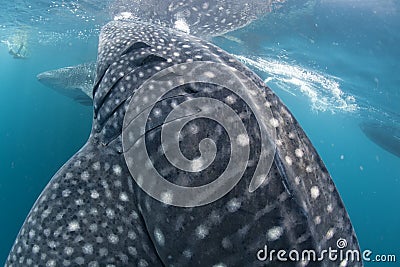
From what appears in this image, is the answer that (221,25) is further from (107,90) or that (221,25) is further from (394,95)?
(394,95)

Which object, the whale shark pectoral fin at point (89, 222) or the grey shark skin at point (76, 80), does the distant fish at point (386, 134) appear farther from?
the whale shark pectoral fin at point (89, 222)

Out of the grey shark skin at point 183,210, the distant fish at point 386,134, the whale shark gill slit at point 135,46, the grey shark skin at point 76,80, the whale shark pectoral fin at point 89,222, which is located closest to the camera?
the grey shark skin at point 183,210

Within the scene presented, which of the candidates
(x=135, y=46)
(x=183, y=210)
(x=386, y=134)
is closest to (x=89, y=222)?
(x=183, y=210)

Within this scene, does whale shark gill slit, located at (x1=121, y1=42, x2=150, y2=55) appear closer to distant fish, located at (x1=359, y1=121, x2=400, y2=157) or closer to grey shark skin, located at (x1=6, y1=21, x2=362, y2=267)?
grey shark skin, located at (x1=6, y1=21, x2=362, y2=267)

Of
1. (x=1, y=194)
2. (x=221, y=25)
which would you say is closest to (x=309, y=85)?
(x=221, y=25)

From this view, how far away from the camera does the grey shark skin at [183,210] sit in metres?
1.90

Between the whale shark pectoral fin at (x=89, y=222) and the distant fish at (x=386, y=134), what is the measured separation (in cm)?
2528

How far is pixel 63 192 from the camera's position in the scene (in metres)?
2.24

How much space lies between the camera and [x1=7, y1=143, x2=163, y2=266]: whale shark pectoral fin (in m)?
2.13

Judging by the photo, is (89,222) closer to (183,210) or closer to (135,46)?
(183,210)

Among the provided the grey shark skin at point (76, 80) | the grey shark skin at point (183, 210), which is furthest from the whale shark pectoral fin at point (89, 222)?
the grey shark skin at point (76, 80)

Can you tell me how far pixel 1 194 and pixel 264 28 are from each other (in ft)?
69.9

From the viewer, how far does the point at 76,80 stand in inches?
597

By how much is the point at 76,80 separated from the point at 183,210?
1459 cm
